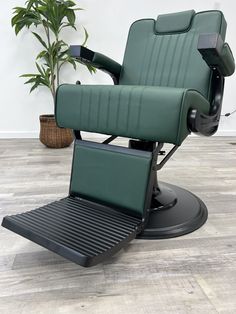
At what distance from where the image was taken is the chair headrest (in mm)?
1514

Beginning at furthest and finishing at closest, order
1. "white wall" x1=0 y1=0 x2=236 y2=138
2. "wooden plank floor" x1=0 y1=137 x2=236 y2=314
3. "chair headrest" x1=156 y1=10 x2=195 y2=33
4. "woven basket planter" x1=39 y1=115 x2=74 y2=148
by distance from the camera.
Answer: "white wall" x1=0 y1=0 x2=236 y2=138
"woven basket planter" x1=39 y1=115 x2=74 y2=148
"chair headrest" x1=156 y1=10 x2=195 y2=33
"wooden plank floor" x1=0 y1=137 x2=236 y2=314

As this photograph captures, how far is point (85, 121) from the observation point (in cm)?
118

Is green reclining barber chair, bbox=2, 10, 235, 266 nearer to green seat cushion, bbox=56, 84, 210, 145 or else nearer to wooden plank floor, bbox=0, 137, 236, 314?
green seat cushion, bbox=56, 84, 210, 145

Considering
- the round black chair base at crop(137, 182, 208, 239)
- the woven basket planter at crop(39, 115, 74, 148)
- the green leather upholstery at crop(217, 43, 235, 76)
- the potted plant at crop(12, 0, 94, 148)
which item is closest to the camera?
the green leather upholstery at crop(217, 43, 235, 76)

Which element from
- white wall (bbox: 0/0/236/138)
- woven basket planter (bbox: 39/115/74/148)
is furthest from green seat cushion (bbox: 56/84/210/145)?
white wall (bbox: 0/0/236/138)

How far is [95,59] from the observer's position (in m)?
1.44

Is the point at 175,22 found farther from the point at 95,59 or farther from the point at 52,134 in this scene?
the point at 52,134

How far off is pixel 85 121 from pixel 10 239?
1.98ft

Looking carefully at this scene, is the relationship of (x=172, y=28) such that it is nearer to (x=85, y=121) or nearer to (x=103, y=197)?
(x=85, y=121)

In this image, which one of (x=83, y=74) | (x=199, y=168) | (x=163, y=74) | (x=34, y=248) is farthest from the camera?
(x=83, y=74)

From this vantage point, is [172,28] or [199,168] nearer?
[172,28]

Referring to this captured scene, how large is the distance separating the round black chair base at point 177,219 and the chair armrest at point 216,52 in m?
0.67

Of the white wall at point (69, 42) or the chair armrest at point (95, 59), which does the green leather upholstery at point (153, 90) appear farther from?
the white wall at point (69, 42)

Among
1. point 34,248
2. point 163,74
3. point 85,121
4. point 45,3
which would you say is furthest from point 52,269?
point 45,3
